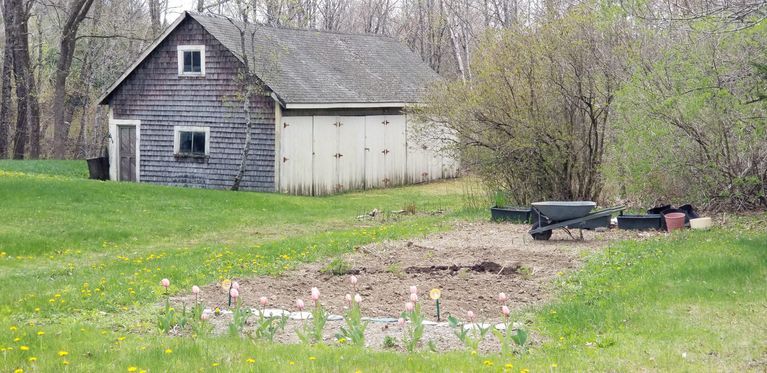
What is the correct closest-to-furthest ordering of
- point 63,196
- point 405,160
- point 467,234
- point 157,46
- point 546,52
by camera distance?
point 467,234 → point 546,52 → point 63,196 → point 157,46 → point 405,160

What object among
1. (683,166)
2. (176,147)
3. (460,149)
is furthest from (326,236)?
(176,147)

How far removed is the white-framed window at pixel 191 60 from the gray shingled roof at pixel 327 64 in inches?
34.8

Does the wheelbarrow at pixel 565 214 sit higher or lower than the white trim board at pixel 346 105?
lower

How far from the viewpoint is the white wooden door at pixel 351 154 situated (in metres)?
32.9

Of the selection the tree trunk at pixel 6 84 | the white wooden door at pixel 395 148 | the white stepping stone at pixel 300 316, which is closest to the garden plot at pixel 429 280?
the white stepping stone at pixel 300 316

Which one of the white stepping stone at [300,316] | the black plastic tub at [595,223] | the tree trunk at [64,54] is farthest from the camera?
the tree trunk at [64,54]

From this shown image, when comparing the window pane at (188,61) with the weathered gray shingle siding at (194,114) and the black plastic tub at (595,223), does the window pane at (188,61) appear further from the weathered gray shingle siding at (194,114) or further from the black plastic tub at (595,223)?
the black plastic tub at (595,223)

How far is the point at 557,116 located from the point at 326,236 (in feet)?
20.2

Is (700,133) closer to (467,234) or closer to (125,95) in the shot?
(467,234)

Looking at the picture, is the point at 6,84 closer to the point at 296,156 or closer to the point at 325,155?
the point at 296,156

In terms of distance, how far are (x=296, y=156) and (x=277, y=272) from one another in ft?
59.0

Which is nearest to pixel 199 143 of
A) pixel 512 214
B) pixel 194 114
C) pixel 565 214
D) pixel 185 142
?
pixel 185 142

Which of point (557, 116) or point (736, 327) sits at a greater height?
point (557, 116)

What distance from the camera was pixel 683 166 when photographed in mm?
19438
